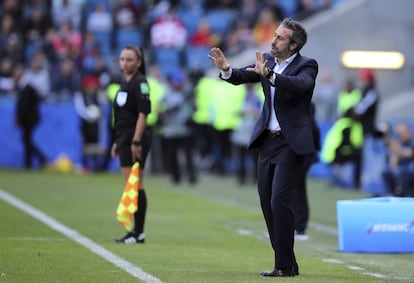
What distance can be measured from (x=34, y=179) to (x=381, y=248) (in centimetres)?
1198

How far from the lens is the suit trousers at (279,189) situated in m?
10.3

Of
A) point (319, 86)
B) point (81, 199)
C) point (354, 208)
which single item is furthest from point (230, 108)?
point (354, 208)

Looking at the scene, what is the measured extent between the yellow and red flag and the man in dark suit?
283 cm

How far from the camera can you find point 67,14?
32156 mm

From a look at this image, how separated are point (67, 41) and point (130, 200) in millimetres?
17959

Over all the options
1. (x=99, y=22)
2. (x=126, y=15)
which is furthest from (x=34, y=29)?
(x=126, y=15)

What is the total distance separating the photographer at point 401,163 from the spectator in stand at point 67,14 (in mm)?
13582

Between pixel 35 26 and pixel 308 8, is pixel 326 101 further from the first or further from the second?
pixel 35 26

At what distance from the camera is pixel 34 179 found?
23953 millimetres

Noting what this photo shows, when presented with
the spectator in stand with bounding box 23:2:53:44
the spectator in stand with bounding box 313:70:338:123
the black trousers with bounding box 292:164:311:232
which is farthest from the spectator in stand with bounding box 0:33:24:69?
the black trousers with bounding box 292:164:311:232

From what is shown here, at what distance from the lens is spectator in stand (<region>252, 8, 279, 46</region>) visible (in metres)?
28.9

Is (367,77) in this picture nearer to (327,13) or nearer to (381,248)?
(327,13)

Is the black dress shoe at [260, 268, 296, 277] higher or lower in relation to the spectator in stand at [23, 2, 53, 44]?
lower

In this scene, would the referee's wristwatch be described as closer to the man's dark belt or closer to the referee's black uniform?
the man's dark belt
